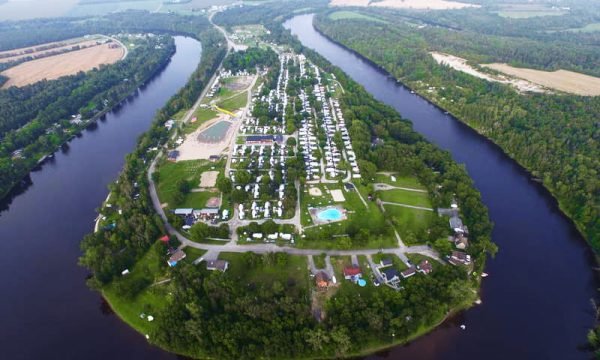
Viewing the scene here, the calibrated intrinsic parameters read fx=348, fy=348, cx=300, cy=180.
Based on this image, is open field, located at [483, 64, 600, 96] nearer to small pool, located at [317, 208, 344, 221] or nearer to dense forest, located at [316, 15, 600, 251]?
dense forest, located at [316, 15, 600, 251]

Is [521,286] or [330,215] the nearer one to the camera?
[521,286]

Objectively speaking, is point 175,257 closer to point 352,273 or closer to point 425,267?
point 352,273

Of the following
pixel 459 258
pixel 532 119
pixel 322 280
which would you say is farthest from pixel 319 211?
pixel 532 119

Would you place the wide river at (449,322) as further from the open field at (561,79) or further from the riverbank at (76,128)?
the open field at (561,79)

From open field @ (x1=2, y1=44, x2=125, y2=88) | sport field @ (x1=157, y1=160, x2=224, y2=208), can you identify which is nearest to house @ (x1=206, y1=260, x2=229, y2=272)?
sport field @ (x1=157, y1=160, x2=224, y2=208)

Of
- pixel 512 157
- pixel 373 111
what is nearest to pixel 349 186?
pixel 373 111
